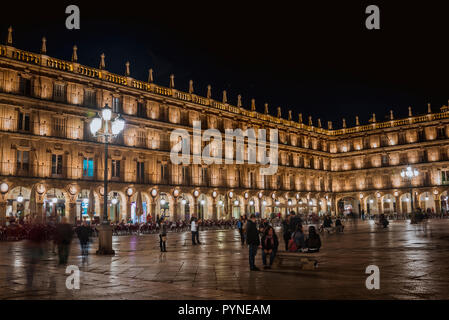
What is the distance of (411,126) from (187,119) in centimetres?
3560

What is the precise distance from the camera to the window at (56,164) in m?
34.4

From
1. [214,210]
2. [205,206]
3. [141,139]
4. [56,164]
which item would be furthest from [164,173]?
[56,164]

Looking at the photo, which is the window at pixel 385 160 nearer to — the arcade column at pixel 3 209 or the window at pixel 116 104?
the window at pixel 116 104

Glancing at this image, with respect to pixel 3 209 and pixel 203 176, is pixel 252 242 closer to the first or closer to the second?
pixel 3 209

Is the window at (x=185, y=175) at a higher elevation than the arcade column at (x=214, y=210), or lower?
higher

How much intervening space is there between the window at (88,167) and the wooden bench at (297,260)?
2823cm

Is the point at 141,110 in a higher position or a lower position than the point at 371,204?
higher

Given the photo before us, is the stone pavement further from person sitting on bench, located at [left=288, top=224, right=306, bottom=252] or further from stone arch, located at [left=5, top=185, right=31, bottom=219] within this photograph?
stone arch, located at [left=5, top=185, right=31, bottom=219]

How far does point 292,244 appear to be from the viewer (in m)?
11.9

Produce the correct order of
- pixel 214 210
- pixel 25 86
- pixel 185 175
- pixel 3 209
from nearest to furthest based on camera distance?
pixel 3 209
pixel 25 86
pixel 185 175
pixel 214 210

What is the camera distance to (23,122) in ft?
109

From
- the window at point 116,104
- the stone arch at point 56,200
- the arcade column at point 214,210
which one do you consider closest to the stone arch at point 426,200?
the arcade column at point 214,210

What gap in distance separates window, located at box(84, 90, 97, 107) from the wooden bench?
3004 centimetres

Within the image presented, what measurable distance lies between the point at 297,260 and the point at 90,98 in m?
31.0
